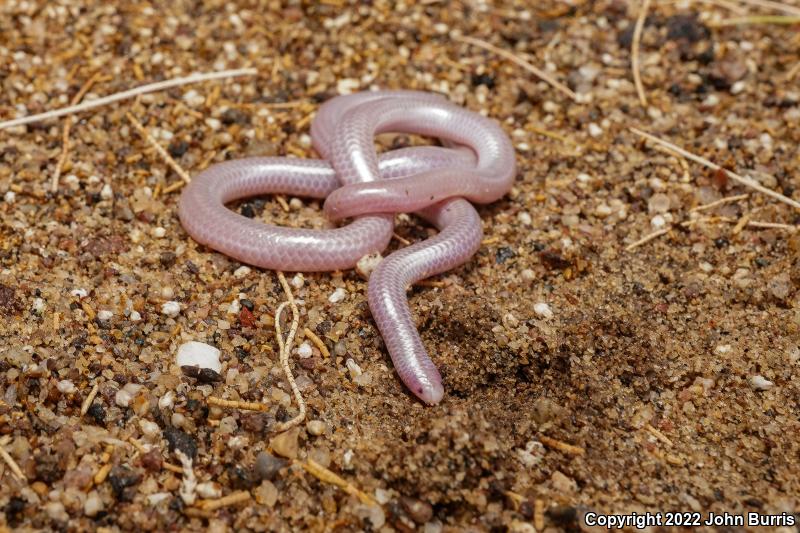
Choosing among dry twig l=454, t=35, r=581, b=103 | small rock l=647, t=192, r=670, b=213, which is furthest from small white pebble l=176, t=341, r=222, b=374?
dry twig l=454, t=35, r=581, b=103

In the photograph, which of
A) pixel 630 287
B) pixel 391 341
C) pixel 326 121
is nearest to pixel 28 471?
pixel 391 341

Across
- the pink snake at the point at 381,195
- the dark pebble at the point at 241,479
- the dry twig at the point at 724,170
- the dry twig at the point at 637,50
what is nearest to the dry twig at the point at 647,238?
the dry twig at the point at 724,170

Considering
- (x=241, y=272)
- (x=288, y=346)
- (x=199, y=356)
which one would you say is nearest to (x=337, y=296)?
(x=288, y=346)

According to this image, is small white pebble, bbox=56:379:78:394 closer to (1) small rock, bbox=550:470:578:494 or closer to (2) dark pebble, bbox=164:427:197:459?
(2) dark pebble, bbox=164:427:197:459

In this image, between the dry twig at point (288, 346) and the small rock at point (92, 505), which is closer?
the small rock at point (92, 505)

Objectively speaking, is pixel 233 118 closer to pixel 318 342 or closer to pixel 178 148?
pixel 178 148

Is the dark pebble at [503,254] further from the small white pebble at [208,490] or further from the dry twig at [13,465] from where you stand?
the dry twig at [13,465]
